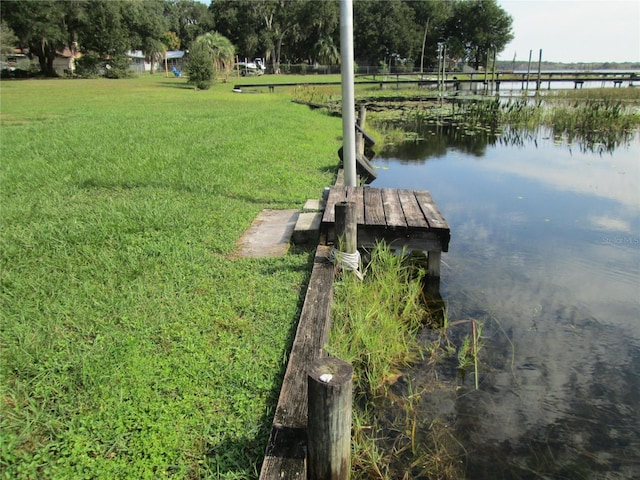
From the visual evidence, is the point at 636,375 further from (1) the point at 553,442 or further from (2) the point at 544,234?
(2) the point at 544,234

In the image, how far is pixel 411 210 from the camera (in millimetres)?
5359

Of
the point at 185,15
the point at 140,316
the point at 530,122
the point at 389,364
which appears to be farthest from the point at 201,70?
the point at 185,15

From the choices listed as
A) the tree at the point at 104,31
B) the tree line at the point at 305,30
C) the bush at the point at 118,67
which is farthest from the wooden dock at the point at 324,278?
the tree line at the point at 305,30

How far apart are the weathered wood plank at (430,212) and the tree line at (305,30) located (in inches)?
1871

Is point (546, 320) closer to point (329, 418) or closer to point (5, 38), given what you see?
point (329, 418)

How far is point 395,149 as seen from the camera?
47.4 feet

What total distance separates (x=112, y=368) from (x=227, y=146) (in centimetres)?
784

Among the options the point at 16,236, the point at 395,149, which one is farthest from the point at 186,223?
the point at 395,149

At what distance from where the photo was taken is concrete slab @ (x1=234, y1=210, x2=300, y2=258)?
5176 mm

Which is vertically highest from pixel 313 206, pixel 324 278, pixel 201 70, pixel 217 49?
→ pixel 217 49

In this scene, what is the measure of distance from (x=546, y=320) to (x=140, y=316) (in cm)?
367

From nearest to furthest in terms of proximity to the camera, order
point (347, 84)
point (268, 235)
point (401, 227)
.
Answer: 1. point (401, 227)
2. point (268, 235)
3. point (347, 84)

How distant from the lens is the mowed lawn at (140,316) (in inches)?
102

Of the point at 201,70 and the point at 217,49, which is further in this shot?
the point at 217,49
